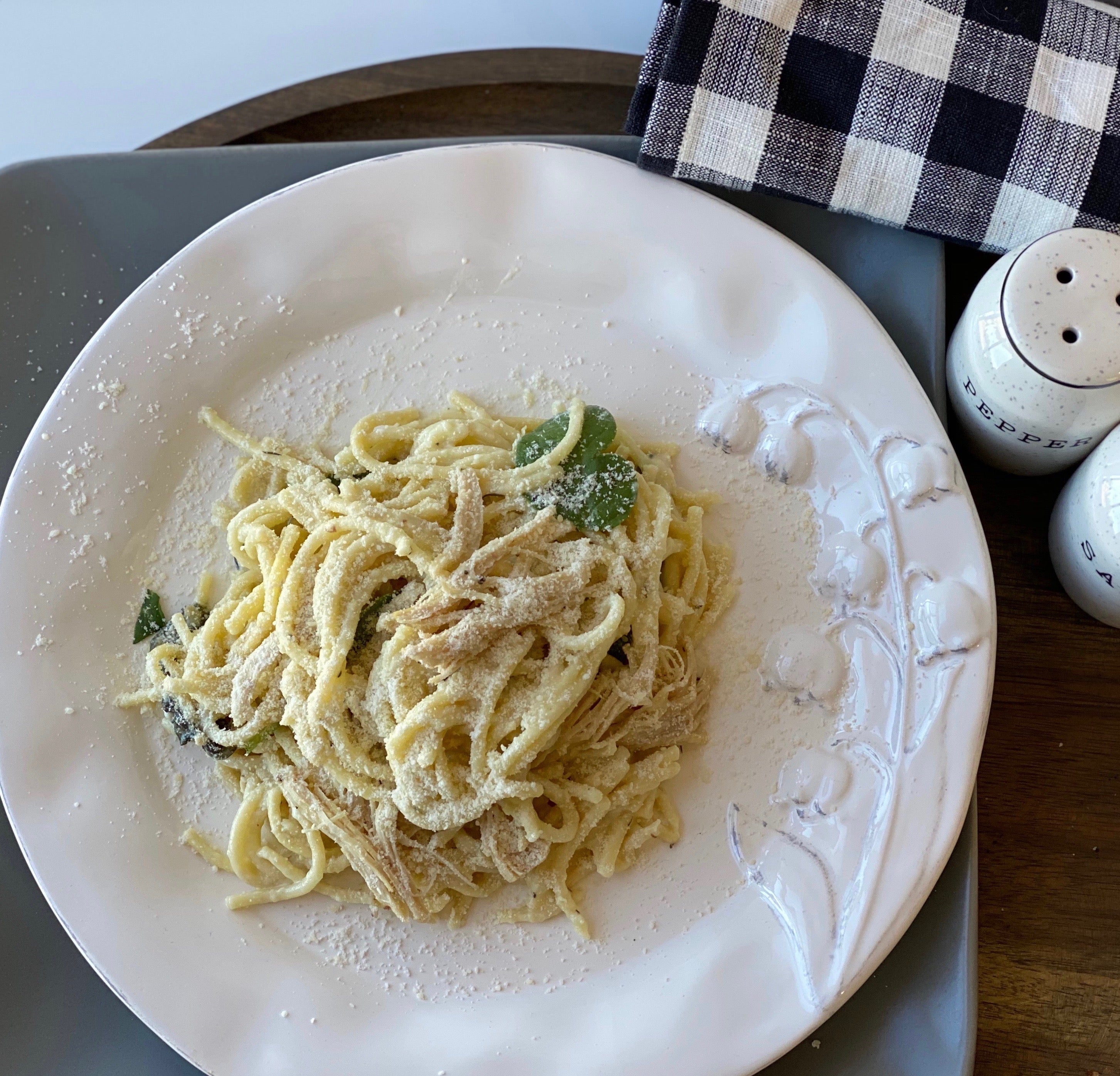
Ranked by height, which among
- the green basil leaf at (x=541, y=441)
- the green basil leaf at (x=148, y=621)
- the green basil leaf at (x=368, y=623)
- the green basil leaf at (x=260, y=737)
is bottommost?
the green basil leaf at (x=260, y=737)

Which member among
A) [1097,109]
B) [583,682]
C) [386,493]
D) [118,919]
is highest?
[1097,109]

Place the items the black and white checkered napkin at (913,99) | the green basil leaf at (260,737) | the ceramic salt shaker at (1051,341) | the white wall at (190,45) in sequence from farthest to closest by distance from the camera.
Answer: the white wall at (190,45) → the black and white checkered napkin at (913,99) → the green basil leaf at (260,737) → the ceramic salt shaker at (1051,341)

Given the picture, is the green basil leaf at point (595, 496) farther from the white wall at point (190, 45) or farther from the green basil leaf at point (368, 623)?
the white wall at point (190, 45)

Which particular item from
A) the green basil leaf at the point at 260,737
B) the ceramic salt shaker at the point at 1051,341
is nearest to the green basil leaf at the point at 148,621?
the green basil leaf at the point at 260,737

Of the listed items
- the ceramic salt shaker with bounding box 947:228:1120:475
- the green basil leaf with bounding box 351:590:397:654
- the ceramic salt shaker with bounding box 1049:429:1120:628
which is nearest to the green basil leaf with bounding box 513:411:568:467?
the green basil leaf with bounding box 351:590:397:654

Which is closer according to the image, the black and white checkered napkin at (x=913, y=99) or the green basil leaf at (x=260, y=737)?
the green basil leaf at (x=260, y=737)

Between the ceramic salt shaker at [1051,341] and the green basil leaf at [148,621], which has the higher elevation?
the ceramic salt shaker at [1051,341]

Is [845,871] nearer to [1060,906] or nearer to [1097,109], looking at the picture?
[1060,906]

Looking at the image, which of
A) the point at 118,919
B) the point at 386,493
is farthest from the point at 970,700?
the point at 118,919
